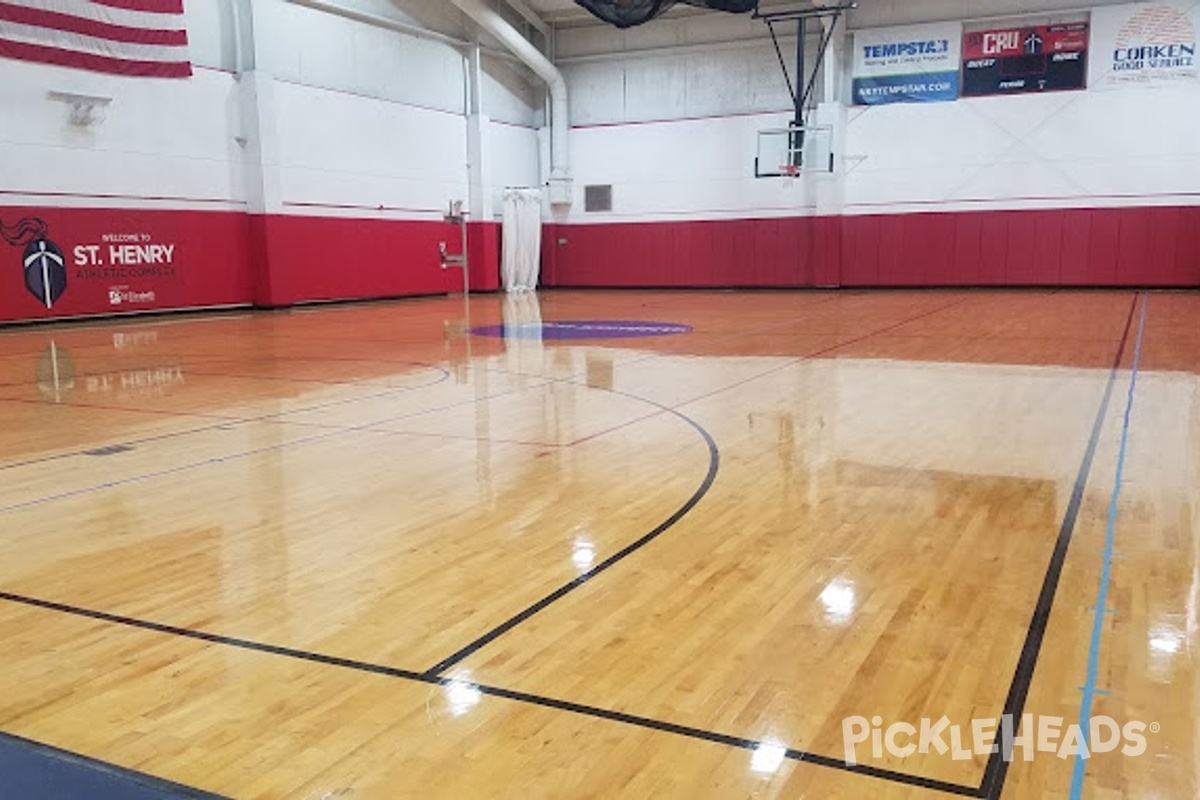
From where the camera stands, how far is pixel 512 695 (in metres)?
2.19

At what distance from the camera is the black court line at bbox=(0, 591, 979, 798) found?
1842 mm

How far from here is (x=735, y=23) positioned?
19250 mm

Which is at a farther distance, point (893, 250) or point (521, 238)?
point (521, 238)

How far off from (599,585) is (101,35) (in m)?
12.6

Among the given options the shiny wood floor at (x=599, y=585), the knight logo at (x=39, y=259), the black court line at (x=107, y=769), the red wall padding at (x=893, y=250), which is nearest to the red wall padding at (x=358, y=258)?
the red wall padding at (x=893, y=250)

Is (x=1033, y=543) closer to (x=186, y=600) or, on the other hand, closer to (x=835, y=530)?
(x=835, y=530)

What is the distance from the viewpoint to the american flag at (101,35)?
11758 mm

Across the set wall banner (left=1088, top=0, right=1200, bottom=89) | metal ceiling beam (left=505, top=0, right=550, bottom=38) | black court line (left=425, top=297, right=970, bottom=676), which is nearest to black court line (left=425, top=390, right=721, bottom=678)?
black court line (left=425, top=297, right=970, bottom=676)

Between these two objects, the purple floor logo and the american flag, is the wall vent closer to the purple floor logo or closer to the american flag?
the purple floor logo

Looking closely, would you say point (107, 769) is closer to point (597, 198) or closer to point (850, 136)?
point (850, 136)

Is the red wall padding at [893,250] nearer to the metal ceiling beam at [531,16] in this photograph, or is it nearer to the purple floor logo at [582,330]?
the metal ceiling beam at [531,16]

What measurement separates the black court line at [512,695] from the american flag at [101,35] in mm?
11282

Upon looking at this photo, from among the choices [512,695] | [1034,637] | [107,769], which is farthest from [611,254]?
[107,769]

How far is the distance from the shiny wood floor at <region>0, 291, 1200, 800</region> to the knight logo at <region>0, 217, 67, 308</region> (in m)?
6.71
